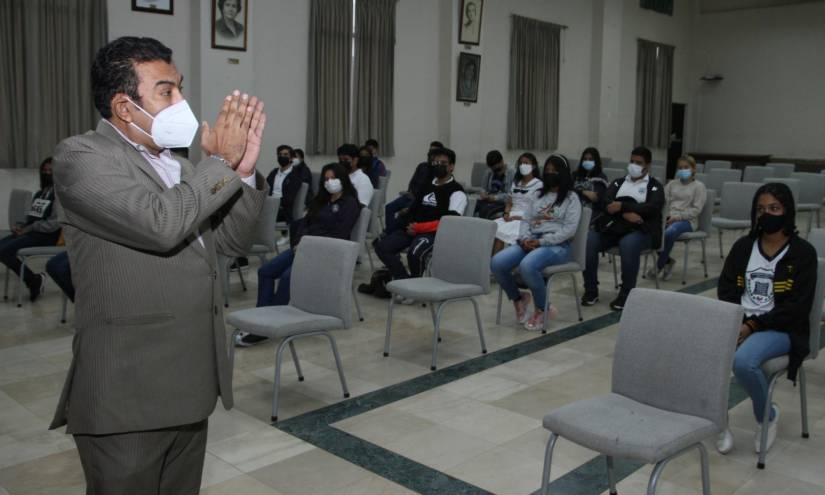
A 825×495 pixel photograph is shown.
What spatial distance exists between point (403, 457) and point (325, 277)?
1089mm

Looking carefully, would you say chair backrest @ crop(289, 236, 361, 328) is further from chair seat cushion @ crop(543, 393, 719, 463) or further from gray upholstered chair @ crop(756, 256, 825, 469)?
gray upholstered chair @ crop(756, 256, 825, 469)

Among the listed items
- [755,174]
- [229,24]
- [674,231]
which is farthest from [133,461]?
[755,174]

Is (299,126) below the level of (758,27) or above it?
below

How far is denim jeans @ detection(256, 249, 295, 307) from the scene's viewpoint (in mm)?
5137

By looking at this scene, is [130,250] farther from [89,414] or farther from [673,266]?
[673,266]

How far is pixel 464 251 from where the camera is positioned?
15.8 feet

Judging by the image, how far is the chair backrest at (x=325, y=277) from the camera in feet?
12.7

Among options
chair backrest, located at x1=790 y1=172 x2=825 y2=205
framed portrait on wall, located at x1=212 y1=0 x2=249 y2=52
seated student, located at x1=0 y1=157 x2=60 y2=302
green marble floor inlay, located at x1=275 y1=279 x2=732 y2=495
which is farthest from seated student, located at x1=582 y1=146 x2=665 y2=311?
framed portrait on wall, located at x1=212 y1=0 x2=249 y2=52

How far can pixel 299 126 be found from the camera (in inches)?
420

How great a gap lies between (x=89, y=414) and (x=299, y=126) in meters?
9.44

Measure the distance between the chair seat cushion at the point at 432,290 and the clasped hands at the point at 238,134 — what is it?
303cm

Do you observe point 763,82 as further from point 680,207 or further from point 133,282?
point 133,282

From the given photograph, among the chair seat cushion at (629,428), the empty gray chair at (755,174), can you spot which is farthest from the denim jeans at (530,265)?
the empty gray chair at (755,174)

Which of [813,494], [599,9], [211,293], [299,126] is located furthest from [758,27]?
[211,293]
